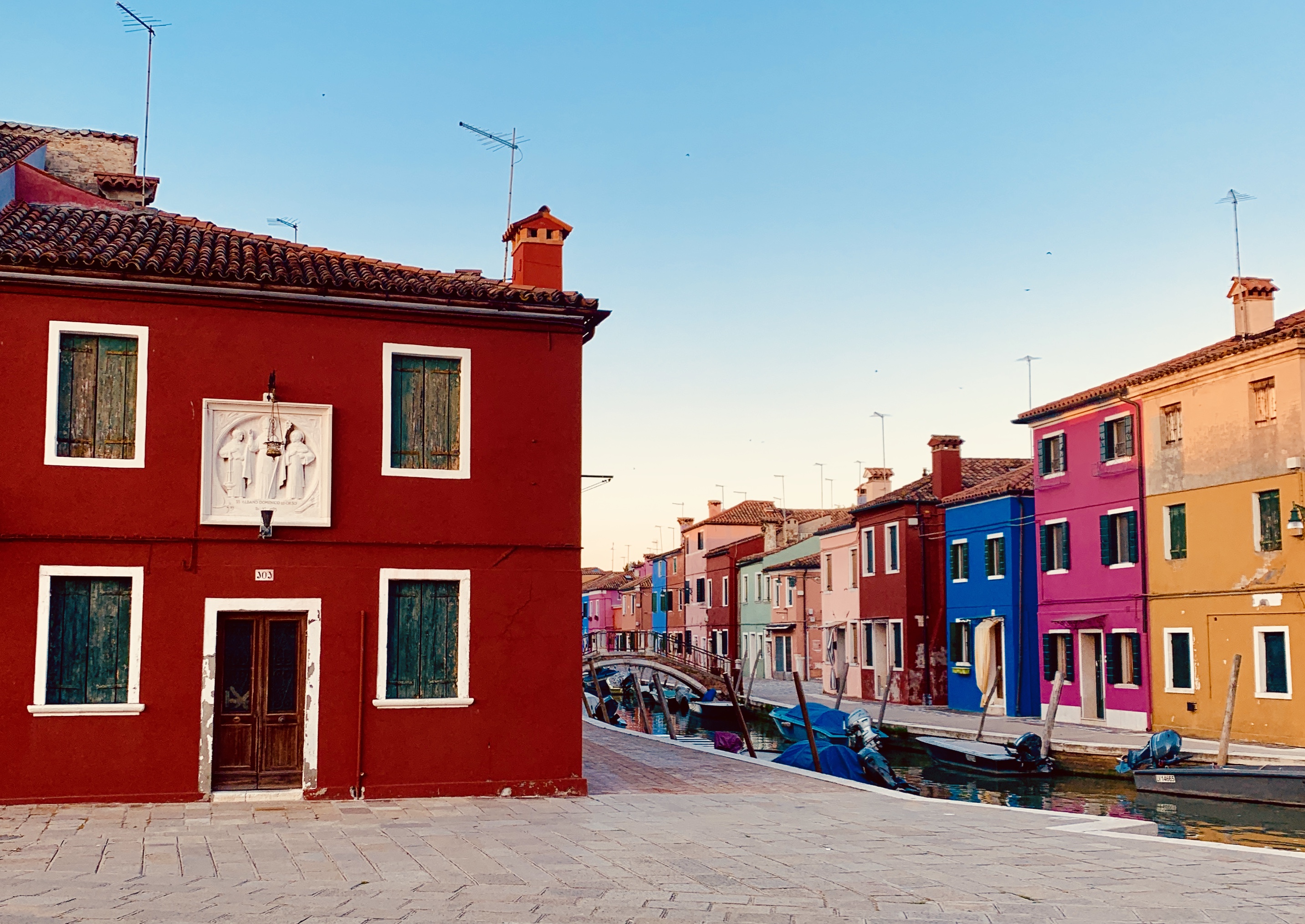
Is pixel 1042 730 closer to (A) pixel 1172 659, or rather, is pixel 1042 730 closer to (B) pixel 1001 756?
(A) pixel 1172 659

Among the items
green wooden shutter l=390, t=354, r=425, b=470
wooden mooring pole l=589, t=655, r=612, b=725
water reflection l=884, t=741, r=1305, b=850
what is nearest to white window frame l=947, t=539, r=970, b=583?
water reflection l=884, t=741, r=1305, b=850

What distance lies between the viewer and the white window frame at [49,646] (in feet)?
43.5

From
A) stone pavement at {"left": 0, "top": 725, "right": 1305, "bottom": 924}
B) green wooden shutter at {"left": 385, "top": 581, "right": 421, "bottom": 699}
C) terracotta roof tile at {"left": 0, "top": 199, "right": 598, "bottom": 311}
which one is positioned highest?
terracotta roof tile at {"left": 0, "top": 199, "right": 598, "bottom": 311}

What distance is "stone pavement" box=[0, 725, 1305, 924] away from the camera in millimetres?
8688

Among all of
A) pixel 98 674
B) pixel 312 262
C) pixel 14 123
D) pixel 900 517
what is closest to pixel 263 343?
pixel 312 262

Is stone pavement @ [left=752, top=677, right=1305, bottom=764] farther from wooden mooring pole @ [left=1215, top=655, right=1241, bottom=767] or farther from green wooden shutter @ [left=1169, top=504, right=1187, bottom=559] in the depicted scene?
green wooden shutter @ [left=1169, top=504, right=1187, bottom=559]

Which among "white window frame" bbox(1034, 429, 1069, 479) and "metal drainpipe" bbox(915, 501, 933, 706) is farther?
"metal drainpipe" bbox(915, 501, 933, 706)

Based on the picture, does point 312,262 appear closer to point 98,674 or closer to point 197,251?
point 197,251

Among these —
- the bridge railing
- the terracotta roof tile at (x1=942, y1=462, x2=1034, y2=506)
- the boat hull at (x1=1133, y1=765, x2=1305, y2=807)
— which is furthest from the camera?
the bridge railing

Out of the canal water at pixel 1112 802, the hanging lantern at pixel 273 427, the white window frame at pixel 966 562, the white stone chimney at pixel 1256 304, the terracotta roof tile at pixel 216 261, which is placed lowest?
the canal water at pixel 1112 802

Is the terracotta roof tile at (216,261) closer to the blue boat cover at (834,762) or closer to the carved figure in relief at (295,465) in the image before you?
the carved figure in relief at (295,465)

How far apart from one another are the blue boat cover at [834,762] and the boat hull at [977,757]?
4.16m

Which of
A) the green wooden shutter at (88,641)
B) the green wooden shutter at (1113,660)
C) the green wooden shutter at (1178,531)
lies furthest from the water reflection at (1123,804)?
the green wooden shutter at (88,641)

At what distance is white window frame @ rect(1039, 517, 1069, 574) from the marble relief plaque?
2178 centimetres
